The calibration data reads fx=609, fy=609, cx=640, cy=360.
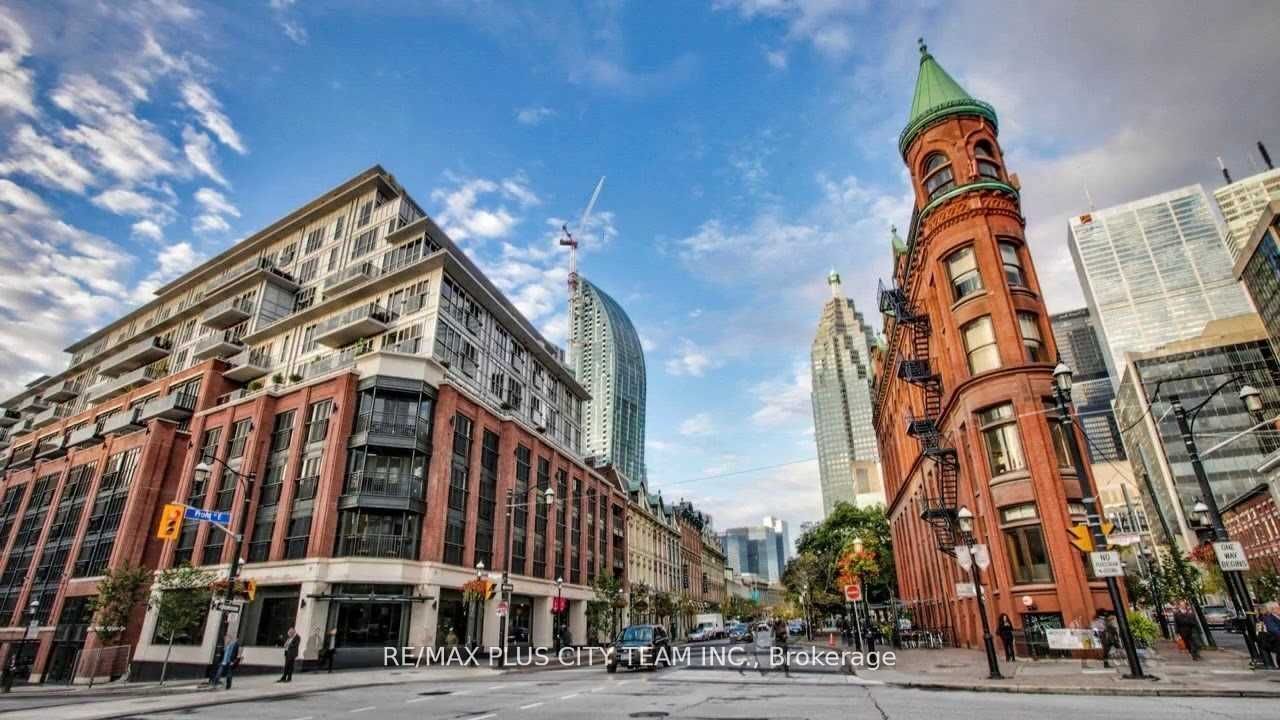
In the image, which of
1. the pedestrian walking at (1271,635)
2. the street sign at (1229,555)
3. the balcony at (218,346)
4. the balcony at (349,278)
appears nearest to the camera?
the pedestrian walking at (1271,635)

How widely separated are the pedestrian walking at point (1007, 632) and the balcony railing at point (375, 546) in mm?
29187

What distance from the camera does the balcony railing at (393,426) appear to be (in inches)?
1439

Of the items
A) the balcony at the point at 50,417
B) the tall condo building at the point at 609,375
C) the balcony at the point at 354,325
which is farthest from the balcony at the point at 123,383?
the tall condo building at the point at 609,375

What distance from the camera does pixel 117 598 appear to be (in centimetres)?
3591

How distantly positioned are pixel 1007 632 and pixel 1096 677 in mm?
8109

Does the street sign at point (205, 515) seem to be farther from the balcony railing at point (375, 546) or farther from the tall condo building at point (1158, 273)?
the tall condo building at point (1158, 273)

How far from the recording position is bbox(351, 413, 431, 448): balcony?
36.1 metres

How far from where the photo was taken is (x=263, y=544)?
35906mm

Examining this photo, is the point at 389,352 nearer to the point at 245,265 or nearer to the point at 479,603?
the point at 479,603

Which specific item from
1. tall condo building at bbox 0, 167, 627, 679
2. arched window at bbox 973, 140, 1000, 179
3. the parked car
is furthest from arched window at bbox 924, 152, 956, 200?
tall condo building at bbox 0, 167, 627, 679

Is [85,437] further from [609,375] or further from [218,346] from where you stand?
[609,375]

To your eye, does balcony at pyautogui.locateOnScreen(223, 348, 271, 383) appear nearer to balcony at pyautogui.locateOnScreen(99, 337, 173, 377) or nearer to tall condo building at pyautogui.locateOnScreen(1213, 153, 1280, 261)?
balcony at pyautogui.locateOnScreen(99, 337, 173, 377)

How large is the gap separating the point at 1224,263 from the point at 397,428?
234 metres

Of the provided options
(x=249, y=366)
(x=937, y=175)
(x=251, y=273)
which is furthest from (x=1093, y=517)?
(x=251, y=273)
